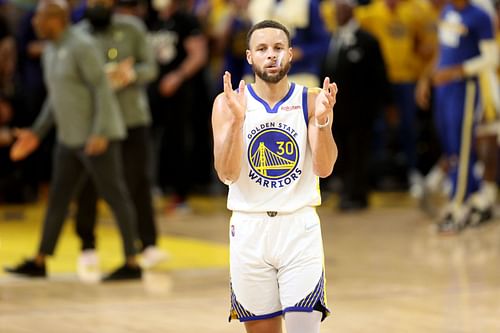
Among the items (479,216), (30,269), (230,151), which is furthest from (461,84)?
(230,151)

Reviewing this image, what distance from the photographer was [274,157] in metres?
5.14

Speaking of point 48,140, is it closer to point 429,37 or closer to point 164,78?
point 164,78

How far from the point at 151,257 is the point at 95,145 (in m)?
1.41

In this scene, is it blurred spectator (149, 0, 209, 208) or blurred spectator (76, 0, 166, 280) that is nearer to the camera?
blurred spectator (76, 0, 166, 280)

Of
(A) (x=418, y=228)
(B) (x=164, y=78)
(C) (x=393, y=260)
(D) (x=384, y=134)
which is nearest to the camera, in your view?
(C) (x=393, y=260)

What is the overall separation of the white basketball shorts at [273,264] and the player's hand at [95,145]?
12.8 ft

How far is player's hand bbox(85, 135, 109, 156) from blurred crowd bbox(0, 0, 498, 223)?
440 cm

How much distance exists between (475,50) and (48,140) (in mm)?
5773

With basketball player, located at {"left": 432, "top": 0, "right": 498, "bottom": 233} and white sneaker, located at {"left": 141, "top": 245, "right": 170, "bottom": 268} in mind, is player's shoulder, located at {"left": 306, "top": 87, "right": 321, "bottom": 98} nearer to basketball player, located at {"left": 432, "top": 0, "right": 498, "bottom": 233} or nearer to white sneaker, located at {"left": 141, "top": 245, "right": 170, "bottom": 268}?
white sneaker, located at {"left": 141, "top": 245, "right": 170, "bottom": 268}

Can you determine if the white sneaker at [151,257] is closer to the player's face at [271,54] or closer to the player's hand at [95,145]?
the player's hand at [95,145]

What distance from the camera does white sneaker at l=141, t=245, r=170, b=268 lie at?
32.8 feet

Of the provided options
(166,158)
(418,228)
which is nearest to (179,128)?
(166,158)

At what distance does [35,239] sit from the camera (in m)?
11.9

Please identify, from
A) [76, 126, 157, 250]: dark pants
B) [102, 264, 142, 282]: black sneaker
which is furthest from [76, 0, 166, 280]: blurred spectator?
[102, 264, 142, 282]: black sneaker
